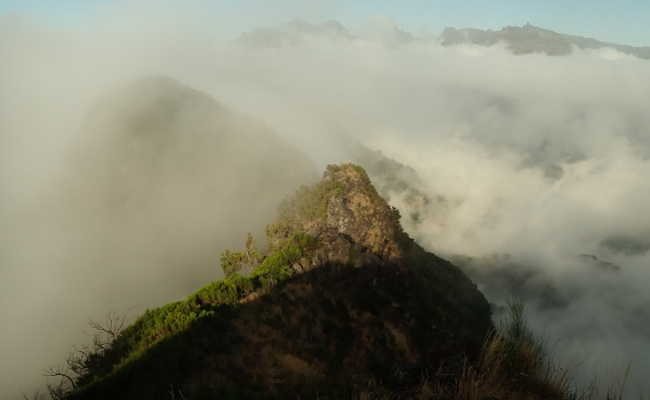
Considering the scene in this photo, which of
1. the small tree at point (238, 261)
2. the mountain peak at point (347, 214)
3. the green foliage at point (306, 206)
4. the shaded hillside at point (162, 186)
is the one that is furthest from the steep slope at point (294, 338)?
the shaded hillside at point (162, 186)

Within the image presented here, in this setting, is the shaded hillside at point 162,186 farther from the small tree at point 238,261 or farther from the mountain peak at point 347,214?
the small tree at point 238,261

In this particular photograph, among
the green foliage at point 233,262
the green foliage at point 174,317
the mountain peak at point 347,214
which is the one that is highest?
the mountain peak at point 347,214

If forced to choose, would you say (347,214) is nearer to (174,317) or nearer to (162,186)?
(174,317)

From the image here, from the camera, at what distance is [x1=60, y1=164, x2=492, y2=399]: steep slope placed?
11.2m

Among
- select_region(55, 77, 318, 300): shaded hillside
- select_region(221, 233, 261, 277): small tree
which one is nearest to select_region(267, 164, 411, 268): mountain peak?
select_region(221, 233, 261, 277): small tree

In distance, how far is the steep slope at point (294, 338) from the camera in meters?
11.2

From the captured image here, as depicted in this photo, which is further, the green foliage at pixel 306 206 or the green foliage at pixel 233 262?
the green foliage at pixel 306 206

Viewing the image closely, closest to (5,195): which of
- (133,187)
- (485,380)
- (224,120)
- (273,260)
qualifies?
(133,187)

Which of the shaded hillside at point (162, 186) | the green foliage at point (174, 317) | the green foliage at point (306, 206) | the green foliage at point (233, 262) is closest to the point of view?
the green foliage at point (174, 317)

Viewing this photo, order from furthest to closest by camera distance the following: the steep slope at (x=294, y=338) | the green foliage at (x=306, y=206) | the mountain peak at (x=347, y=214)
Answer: the green foliage at (x=306, y=206), the mountain peak at (x=347, y=214), the steep slope at (x=294, y=338)

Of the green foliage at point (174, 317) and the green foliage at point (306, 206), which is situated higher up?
the green foliage at point (306, 206)

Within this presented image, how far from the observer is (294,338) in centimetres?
1491

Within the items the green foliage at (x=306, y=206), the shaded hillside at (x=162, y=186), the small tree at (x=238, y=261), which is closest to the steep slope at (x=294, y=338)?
the small tree at (x=238, y=261)

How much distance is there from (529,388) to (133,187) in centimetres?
6435
